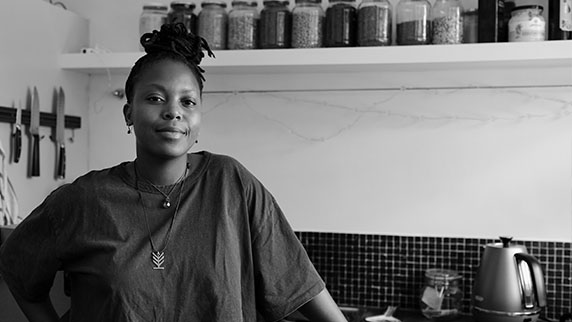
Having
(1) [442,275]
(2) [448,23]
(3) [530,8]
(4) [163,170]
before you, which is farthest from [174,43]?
(1) [442,275]

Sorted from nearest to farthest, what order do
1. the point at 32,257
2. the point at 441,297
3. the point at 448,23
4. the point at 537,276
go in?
the point at 32,257, the point at 537,276, the point at 448,23, the point at 441,297

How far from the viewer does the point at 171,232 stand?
4.08 feet

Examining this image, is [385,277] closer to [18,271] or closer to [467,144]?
[467,144]

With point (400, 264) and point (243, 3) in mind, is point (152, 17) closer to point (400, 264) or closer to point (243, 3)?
point (243, 3)

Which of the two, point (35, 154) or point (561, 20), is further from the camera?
point (35, 154)

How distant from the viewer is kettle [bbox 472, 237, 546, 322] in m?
1.89

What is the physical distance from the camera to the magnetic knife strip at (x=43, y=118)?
2.02 meters

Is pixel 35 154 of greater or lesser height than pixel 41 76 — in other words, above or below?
below

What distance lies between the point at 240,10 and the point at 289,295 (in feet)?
3.63

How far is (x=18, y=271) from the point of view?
4.50 ft

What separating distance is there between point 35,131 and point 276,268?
1.16 meters

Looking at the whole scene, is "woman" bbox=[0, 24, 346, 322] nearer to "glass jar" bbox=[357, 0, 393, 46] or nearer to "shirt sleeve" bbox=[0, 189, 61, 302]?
"shirt sleeve" bbox=[0, 189, 61, 302]

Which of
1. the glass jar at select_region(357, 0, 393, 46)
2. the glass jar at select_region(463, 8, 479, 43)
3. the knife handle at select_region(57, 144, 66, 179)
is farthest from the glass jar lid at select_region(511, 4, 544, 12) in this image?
the knife handle at select_region(57, 144, 66, 179)

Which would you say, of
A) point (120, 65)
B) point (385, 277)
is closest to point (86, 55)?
point (120, 65)
